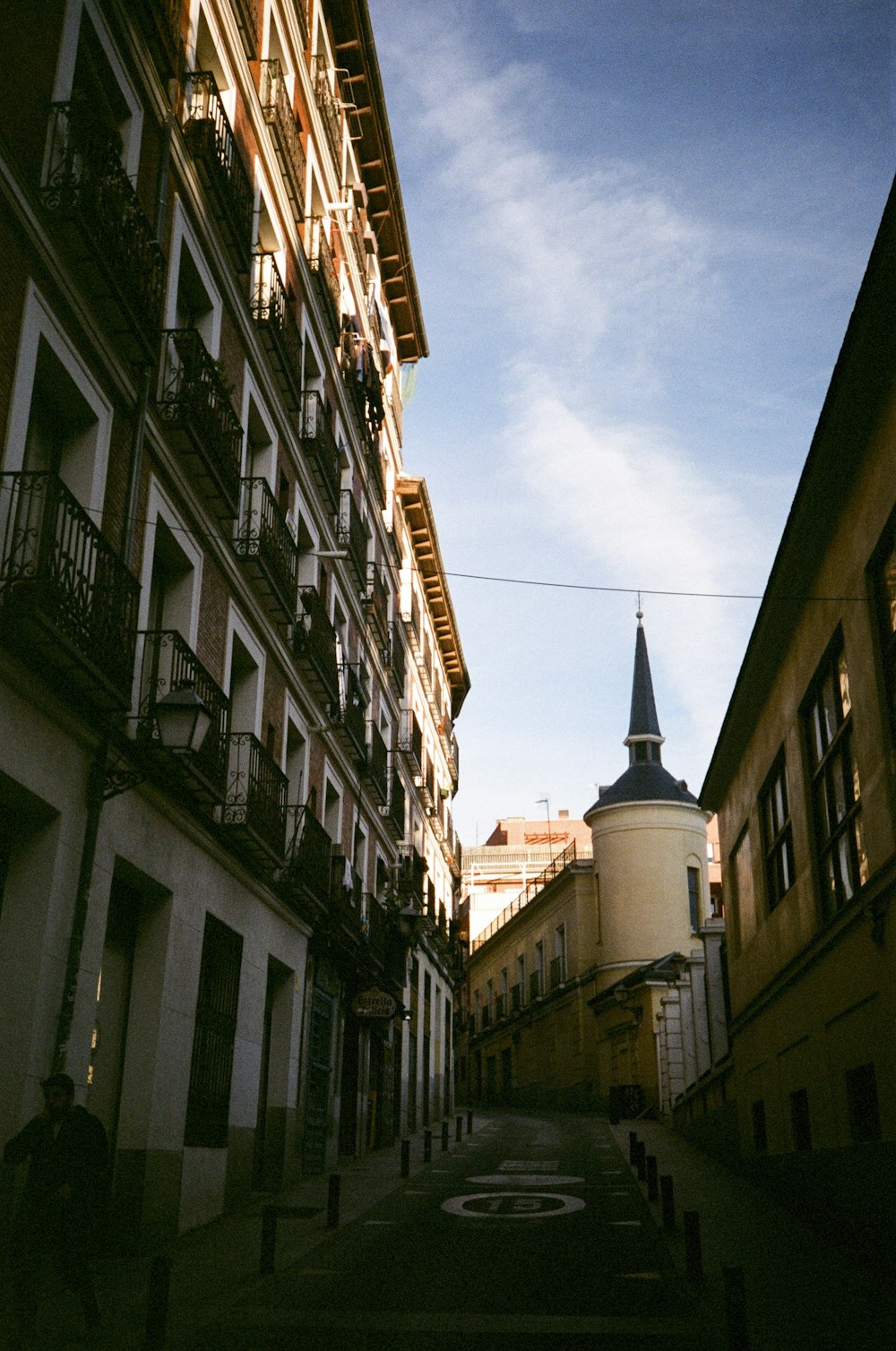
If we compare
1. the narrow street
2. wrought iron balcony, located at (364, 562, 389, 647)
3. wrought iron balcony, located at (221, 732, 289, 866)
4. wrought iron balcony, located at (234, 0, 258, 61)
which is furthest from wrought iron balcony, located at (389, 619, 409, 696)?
the narrow street

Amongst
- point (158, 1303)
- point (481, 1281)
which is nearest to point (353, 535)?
point (481, 1281)

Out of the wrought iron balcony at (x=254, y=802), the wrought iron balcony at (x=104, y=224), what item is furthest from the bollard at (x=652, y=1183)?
the wrought iron balcony at (x=104, y=224)

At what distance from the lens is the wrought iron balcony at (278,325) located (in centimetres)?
1828

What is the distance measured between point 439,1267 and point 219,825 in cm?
567

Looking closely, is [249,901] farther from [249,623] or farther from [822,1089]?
[822,1089]

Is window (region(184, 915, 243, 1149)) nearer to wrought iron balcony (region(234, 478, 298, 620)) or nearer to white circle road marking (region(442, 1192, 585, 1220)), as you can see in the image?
white circle road marking (region(442, 1192, 585, 1220))

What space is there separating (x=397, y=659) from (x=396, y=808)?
14.4 feet

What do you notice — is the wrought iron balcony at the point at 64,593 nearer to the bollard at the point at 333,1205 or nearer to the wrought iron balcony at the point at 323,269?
the bollard at the point at 333,1205

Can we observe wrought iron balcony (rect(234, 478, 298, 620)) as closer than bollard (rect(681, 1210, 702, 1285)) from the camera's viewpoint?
No

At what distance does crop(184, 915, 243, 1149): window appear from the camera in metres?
14.9

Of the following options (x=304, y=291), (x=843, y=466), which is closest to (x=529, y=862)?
(x=304, y=291)

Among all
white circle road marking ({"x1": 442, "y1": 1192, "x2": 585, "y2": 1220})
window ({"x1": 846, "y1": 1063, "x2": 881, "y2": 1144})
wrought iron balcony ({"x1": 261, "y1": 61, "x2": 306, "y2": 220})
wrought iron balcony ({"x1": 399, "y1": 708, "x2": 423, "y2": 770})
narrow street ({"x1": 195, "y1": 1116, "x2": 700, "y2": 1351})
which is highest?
wrought iron balcony ({"x1": 261, "y1": 61, "x2": 306, "y2": 220})

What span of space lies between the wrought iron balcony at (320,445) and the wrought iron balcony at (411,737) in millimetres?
10956

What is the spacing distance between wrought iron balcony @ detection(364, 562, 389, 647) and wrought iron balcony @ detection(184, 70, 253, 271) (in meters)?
11.1
